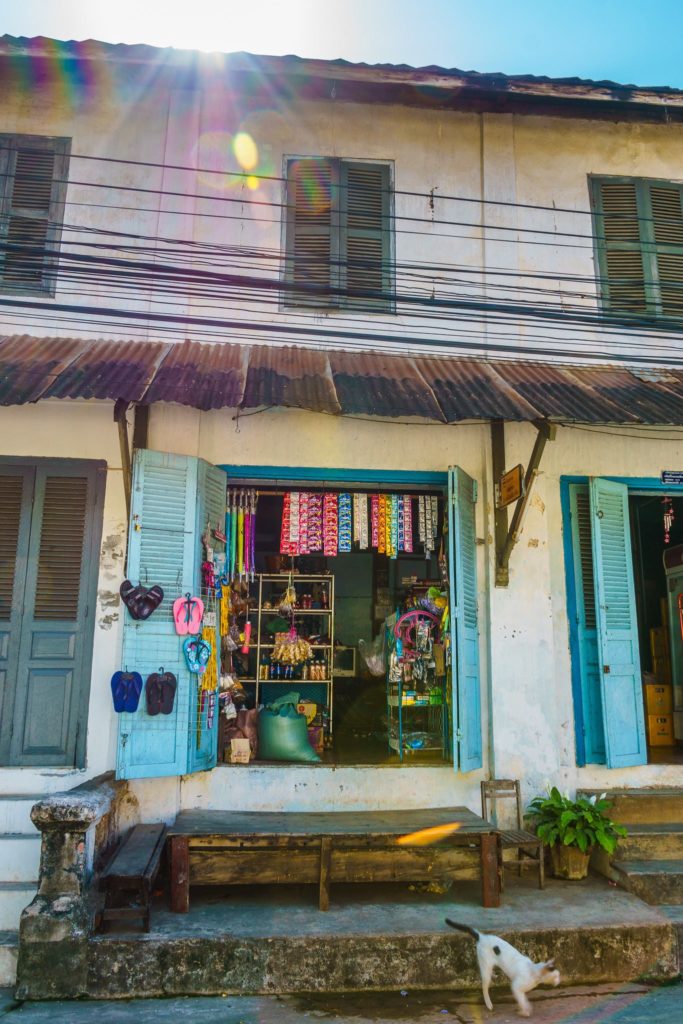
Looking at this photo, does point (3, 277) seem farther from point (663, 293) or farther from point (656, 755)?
point (656, 755)

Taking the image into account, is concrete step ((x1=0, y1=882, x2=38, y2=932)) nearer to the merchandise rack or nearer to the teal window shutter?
the merchandise rack

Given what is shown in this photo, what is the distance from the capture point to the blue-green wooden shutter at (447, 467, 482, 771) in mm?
6219

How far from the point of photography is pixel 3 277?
7195mm

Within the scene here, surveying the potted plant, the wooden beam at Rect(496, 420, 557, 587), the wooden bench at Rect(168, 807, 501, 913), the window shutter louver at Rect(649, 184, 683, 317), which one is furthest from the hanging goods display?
the window shutter louver at Rect(649, 184, 683, 317)

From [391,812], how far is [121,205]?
6372 millimetres

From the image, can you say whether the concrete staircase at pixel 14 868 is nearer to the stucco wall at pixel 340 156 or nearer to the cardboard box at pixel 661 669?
the stucco wall at pixel 340 156

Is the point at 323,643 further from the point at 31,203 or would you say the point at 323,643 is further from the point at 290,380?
the point at 31,203

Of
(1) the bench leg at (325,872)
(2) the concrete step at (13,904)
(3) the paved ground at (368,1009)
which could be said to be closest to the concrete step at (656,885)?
(3) the paved ground at (368,1009)

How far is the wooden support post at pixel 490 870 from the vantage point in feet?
17.3

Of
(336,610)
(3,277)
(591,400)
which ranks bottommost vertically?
(336,610)

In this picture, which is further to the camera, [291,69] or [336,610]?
[336,610]

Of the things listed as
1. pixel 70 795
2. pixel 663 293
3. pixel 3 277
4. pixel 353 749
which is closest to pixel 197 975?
pixel 70 795

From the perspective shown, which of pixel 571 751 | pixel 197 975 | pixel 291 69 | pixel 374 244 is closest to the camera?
pixel 197 975

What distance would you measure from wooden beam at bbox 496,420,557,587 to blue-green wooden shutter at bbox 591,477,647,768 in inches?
32.9
